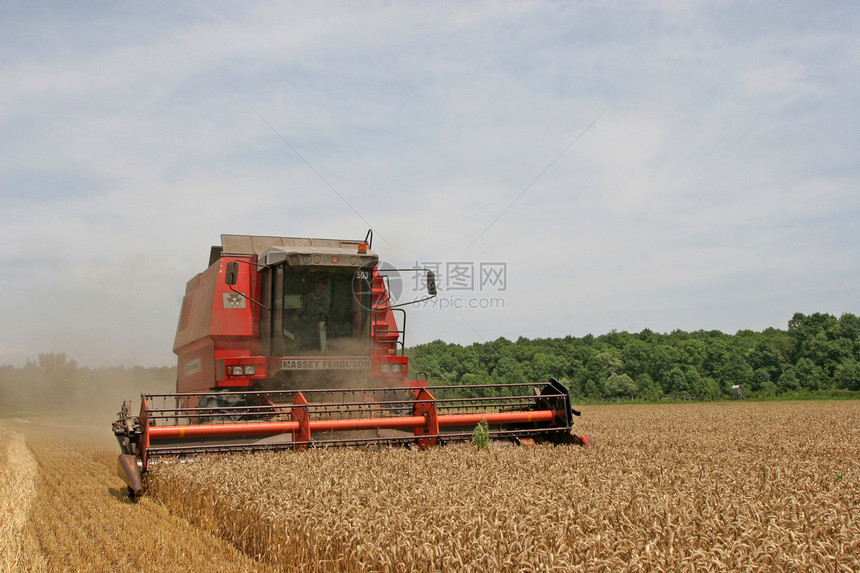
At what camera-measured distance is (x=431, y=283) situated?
26.5 feet

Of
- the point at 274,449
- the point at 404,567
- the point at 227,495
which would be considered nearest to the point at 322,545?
the point at 404,567

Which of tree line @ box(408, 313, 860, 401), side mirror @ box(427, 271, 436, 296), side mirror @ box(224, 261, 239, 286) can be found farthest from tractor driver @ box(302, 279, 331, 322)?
tree line @ box(408, 313, 860, 401)

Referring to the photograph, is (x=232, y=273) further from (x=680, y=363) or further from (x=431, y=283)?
(x=680, y=363)

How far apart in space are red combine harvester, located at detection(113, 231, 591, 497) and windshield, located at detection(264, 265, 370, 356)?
0.04 feet

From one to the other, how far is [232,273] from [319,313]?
3.89 feet

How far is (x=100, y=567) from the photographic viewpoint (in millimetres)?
3537

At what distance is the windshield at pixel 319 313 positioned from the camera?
7.90m

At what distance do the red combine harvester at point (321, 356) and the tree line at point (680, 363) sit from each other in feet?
73.3

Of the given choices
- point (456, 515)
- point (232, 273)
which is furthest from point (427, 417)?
point (456, 515)

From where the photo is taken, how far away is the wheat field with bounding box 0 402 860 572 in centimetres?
263

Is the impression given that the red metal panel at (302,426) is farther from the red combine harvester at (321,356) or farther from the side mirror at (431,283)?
the side mirror at (431,283)

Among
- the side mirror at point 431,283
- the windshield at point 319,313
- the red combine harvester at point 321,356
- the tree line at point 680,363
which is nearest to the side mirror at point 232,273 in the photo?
the red combine harvester at point 321,356

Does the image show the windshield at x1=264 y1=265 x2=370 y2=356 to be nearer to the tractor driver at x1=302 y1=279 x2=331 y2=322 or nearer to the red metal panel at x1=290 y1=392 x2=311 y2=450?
the tractor driver at x1=302 y1=279 x2=331 y2=322

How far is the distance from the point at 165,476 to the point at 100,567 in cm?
157
